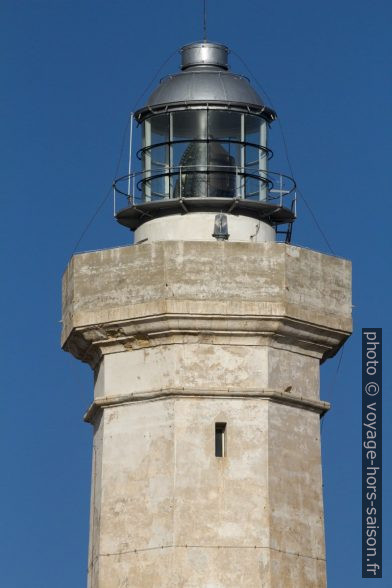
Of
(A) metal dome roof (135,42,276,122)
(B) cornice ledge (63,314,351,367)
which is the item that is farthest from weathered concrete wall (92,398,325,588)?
(A) metal dome roof (135,42,276,122)

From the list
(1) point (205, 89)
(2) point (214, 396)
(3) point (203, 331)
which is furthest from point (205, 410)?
(1) point (205, 89)

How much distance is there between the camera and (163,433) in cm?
2970

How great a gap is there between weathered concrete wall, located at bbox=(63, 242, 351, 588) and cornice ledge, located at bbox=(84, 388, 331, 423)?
0.02m

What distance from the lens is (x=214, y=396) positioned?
1171 inches

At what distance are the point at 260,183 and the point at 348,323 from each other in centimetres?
196

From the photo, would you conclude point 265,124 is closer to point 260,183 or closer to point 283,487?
point 260,183

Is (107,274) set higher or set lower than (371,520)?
higher

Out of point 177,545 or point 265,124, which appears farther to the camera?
point 265,124

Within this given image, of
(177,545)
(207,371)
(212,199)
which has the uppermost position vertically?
(212,199)

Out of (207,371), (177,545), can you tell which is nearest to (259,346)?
(207,371)

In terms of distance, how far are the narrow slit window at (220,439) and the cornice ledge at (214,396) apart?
13.5 inches

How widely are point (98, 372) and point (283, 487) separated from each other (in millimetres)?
2740

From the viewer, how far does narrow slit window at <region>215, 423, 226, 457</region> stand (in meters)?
29.7

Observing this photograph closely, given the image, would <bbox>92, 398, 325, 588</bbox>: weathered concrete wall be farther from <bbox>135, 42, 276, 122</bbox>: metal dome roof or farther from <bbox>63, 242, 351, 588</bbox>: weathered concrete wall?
<bbox>135, 42, 276, 122</bbox>: metal dome roof
